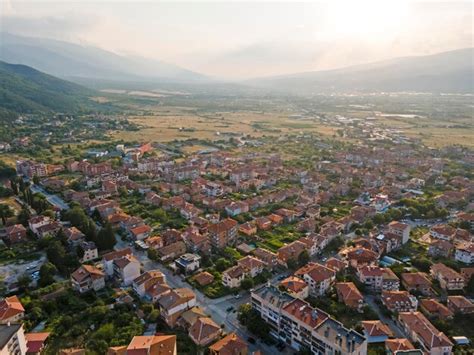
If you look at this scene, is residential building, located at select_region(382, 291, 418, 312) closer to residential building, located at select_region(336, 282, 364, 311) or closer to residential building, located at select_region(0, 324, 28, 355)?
residential building, located at select_region(336, 282, 364, 311)

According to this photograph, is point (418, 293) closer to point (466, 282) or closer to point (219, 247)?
point (466, 282)

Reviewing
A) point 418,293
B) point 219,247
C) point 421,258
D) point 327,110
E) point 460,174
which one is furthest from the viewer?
point 327,110

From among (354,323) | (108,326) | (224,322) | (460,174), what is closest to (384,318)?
(354,323)

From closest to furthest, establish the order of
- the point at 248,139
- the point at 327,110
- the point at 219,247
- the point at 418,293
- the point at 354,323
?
the point at 354,323, the point at 418,293, the point at 219,247, the point at 248,139, the point at 327,110

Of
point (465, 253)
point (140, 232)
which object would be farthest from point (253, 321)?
point (465, 253)

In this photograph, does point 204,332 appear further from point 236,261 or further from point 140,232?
point 140,232

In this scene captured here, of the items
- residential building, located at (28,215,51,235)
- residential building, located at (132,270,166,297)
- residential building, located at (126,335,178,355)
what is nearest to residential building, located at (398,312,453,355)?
residential building, located at (126,335,178,355)

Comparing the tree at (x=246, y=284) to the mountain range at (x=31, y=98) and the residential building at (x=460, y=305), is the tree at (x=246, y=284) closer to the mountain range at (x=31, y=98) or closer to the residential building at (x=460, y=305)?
the residential building at (x=460, y=305)
